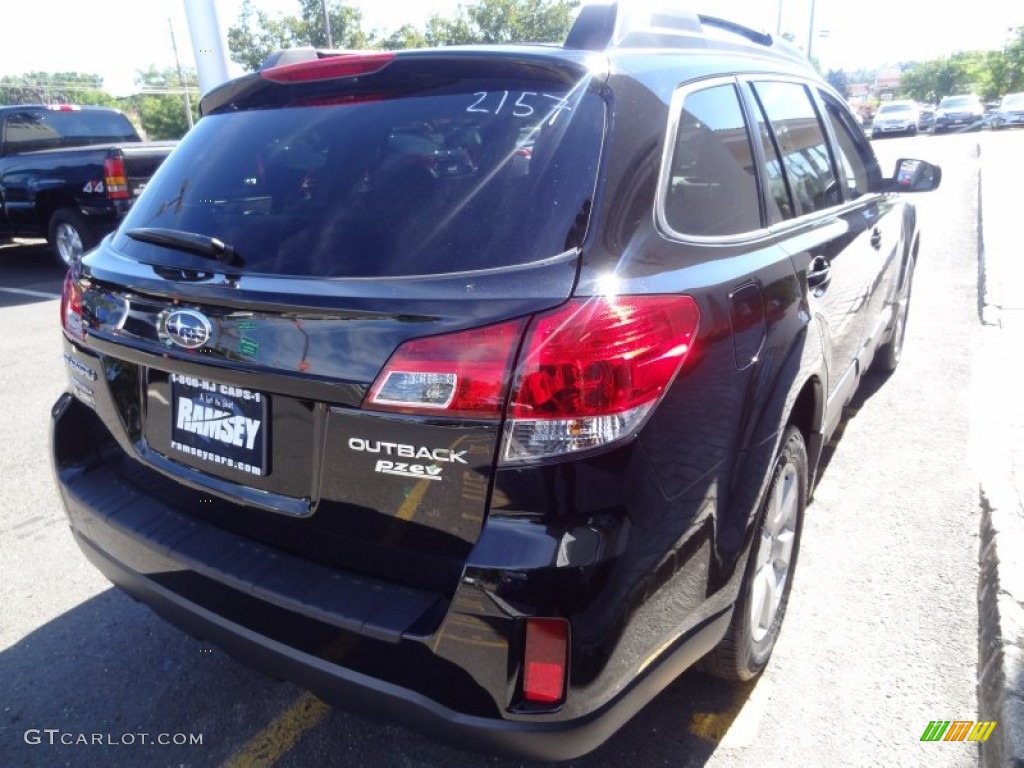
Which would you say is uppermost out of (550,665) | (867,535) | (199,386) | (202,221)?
(202,221)

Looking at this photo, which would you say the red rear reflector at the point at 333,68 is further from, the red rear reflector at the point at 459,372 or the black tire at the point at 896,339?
the black tire at the point at 896,339

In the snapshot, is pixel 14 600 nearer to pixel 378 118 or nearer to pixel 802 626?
pixel 378 118

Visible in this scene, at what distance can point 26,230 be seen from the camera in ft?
32.1

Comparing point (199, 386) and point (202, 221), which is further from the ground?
point (202, 221)

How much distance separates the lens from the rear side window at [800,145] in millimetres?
2789

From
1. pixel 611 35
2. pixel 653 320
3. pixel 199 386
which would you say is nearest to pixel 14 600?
pixel 199 386

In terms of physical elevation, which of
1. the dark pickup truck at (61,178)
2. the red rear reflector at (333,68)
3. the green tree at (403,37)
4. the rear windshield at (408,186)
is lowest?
the dark pickup truck at (61,178)

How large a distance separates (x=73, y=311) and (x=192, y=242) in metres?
0.58

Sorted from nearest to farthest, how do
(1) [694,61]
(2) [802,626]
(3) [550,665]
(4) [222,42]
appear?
(3) [550,665]
(1) [694,61]
(2) [802,626]
(4) [222,42]

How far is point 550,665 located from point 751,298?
1.09 meters

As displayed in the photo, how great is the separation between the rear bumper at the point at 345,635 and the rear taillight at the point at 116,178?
25.2ft

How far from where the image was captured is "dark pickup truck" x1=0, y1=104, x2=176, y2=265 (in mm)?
8898

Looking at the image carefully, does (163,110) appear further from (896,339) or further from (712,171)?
(712,171)

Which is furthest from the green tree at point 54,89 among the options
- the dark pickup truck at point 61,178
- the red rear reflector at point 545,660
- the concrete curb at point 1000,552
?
the red rear reflector at point 545,660
